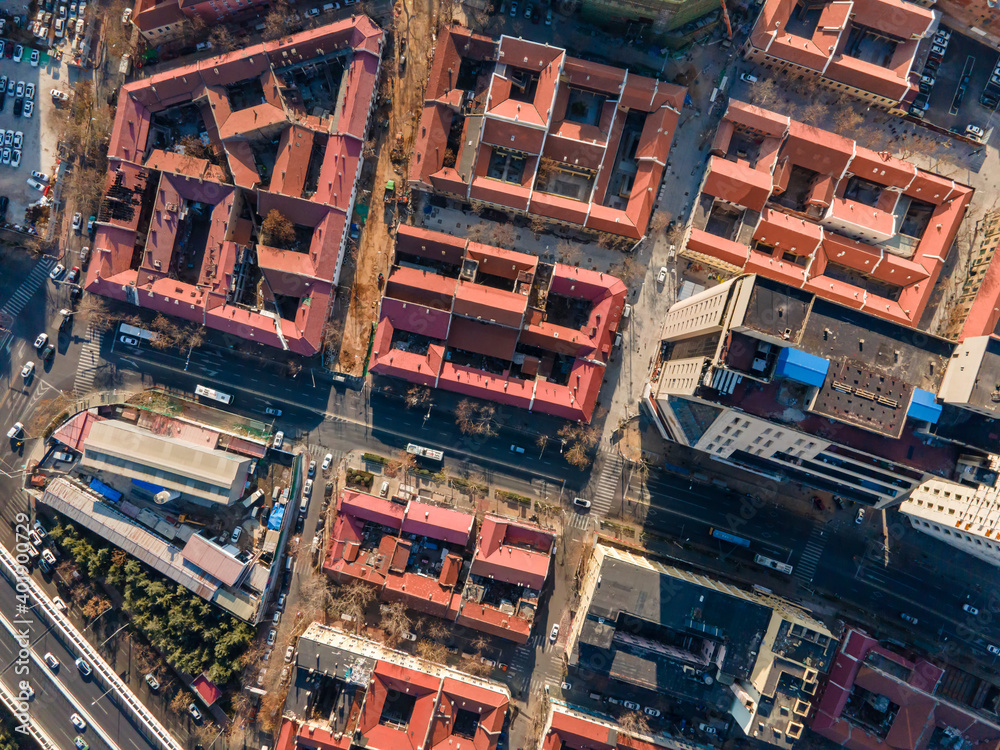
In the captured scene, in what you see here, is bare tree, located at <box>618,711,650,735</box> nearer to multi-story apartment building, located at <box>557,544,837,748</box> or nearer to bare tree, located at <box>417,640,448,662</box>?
multi-story apartment building, located at <box>557,544,837,748</box>

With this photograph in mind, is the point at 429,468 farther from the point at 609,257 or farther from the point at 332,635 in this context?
the point at 609,257

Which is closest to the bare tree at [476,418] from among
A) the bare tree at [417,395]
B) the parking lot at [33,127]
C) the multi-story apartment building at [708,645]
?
the bare tree at [417,395]

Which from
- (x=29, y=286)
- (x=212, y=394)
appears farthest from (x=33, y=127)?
(x=212, y=394)

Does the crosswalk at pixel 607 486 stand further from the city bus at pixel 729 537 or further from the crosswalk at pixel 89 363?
the crosswalk at pixel 89 363

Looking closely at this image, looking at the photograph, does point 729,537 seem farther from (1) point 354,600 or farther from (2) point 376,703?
(1) point 354,600

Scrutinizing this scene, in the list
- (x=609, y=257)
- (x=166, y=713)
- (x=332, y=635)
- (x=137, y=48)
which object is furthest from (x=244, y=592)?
(x=137, y=48)

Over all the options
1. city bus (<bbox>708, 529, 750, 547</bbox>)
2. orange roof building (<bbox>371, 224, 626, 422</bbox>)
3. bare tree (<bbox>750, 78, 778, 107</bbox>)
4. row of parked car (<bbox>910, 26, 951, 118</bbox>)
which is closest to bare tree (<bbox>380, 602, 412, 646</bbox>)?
orange roof building (<bbox>371, 224, 626, 422</bbox>)
